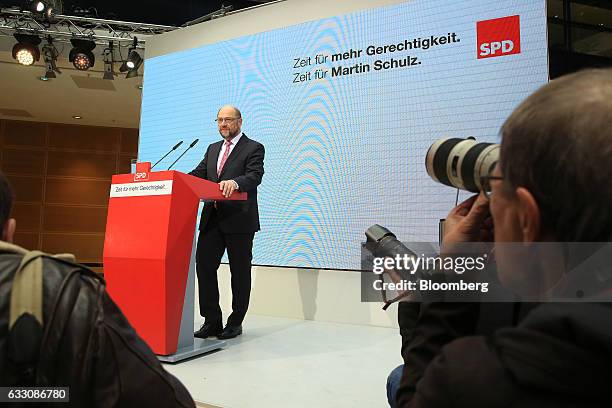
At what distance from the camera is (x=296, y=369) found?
7.90ft

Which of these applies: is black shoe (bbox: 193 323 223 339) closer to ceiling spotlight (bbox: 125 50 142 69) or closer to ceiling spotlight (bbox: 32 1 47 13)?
ceiling spotlight (bbox: 125 50 142 69)

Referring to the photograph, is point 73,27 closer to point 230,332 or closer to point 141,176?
point 141,176

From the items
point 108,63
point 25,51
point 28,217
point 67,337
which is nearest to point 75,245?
point 28,217

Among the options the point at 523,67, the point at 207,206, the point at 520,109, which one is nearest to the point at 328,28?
the point at 523,67

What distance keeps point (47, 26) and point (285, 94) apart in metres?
3.09

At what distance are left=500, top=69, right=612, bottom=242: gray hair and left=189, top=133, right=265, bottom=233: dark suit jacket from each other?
7.91 feet

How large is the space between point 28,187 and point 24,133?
3.63 feet

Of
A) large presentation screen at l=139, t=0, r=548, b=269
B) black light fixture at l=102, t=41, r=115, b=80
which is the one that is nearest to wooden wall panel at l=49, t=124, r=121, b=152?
black light fixture at l=102, t=41, r=115, b=80

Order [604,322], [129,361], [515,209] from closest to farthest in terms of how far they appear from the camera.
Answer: [604,322]
[515,209]
[129,361]

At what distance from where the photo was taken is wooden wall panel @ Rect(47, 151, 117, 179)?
9219mm

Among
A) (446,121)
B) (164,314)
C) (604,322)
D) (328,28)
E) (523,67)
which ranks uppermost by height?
(328,28)

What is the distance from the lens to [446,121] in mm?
3467

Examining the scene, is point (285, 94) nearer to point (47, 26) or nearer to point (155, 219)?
point (155, 219)

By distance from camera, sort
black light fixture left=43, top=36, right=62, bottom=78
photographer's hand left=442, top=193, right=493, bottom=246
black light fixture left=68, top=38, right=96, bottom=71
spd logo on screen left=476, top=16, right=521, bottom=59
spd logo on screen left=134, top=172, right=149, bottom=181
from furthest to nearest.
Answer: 1. black light fixture left=43, top=36, right=62, bottom=78
2. black light fixture left=68, top=38, right=96, bottom=71
3. spd logo on screen left=476, top=16, right=521, bottom=59
4. spd logo on screen left=134, top=172, right=149, bottom=181
5. photographer's hand left=442, top=193, right=493, bottom=246
